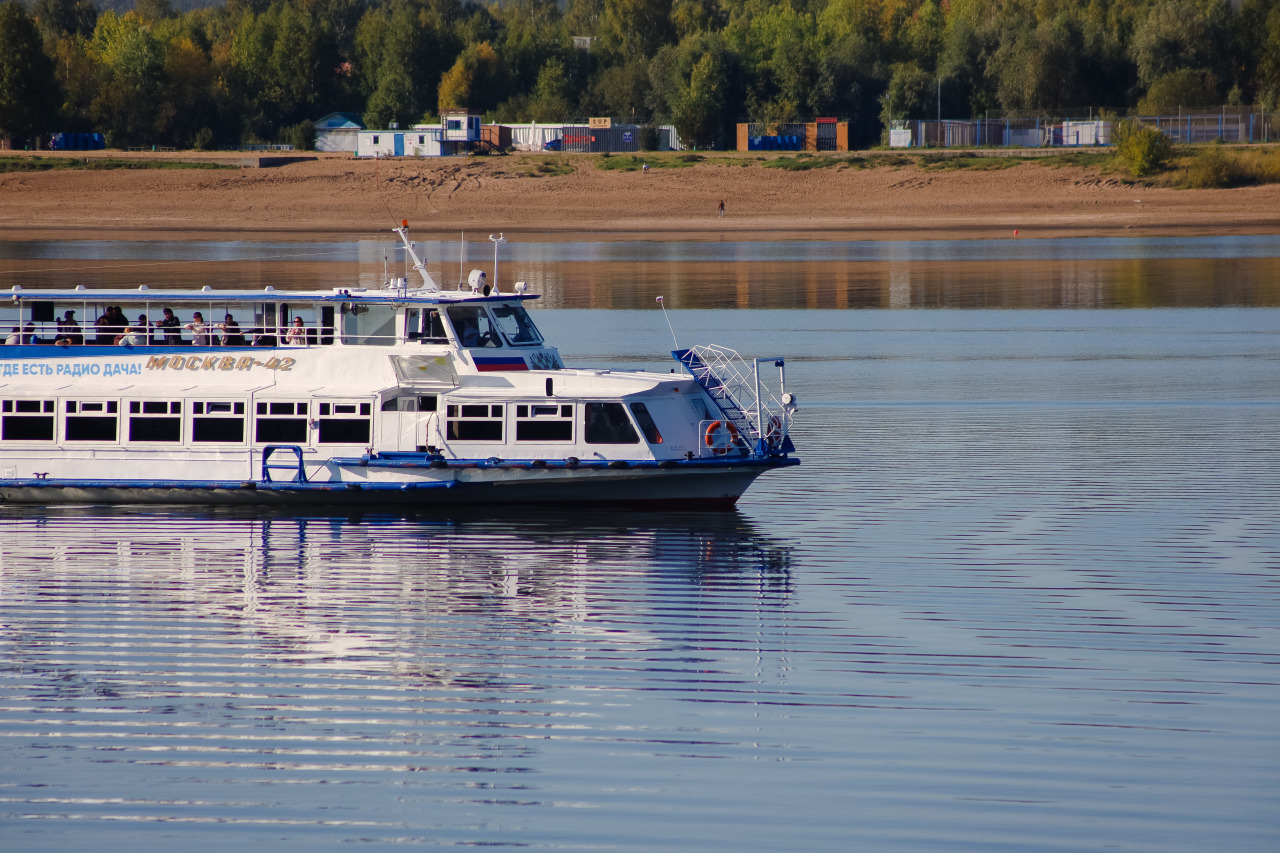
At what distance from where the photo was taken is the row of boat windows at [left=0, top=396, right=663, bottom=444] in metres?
27.5

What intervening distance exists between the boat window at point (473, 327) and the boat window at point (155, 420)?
535 cm

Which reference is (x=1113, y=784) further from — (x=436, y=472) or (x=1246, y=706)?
(x=436, y=472)

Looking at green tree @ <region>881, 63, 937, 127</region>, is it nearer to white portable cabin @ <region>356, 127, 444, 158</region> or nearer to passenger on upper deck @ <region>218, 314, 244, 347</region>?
white portable cabin @ <region>356, 127, 444, 158</region>

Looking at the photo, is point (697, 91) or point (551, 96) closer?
point (697, 91)

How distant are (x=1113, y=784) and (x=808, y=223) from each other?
3644 inches

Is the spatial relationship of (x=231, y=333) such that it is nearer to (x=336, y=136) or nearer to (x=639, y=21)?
(x=336, y=136)

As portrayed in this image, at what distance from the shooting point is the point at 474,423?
27859 mm

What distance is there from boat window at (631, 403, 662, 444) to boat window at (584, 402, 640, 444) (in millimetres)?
172

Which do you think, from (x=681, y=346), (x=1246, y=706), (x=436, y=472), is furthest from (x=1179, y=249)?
(x=1246, y=706)

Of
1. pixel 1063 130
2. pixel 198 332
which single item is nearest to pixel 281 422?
pixel 198 332

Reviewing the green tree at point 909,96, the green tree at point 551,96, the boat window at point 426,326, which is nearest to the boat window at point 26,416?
the boat window at point 426,326

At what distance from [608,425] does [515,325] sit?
331cm

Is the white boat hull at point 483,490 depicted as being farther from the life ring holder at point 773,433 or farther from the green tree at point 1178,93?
the green tree at point 1178,93

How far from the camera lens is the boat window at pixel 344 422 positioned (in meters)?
28.1
